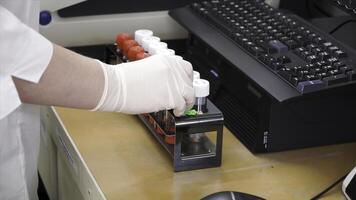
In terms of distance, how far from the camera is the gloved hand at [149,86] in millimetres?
829

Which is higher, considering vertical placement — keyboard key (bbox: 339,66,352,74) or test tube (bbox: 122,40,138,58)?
keyboard key (bbox: 339,66,352,74)

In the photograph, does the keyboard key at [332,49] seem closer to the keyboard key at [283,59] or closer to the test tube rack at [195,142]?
the keyboard key at [283,59]

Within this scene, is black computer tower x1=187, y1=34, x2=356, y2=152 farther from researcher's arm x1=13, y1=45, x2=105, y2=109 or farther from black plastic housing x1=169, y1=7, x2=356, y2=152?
researcher's arm x1=13, y1=45, x2=105, y2=109

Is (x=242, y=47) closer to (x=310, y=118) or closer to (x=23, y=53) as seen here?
(x=310, y=118)

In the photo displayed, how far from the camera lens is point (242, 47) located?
3.32 feet

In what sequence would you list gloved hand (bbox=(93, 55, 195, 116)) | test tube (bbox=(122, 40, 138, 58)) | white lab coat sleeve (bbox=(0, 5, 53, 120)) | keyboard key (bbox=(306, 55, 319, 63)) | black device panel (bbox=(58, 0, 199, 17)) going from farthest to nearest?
black device panel (bbox=(58, 0, 199, 17)) < test tube (bbox=(122, 40, 138, 58)) < keyboard key (bbox=(306, 55, 319, 63)) < gloved hand (bbox=(93, 55, 195, 116)) < white lab coat sleeve (bbox=(0, 5, 53, 120))

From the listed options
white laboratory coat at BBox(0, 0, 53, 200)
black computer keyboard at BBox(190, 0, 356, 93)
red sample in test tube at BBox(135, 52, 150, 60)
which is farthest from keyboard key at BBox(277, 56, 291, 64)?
white laboratory coat at BBox(0, 0, 53, 200)

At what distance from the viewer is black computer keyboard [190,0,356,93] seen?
0.88 meters

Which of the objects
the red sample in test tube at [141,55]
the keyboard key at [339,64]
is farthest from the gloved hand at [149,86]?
the keyboard key at [339,64]

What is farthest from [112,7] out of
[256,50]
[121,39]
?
[256,50]

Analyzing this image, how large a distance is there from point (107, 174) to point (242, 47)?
0.32 m

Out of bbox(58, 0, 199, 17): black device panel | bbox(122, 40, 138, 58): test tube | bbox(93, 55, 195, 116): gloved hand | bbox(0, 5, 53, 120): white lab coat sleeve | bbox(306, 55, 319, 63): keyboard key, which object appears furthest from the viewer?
bbox(58, 0, 199, 17): black device panel

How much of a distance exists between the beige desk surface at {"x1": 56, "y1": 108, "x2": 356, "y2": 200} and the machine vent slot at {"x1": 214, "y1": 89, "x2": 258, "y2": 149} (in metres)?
0.01

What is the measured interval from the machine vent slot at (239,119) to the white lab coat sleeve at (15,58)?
1.16 feet
